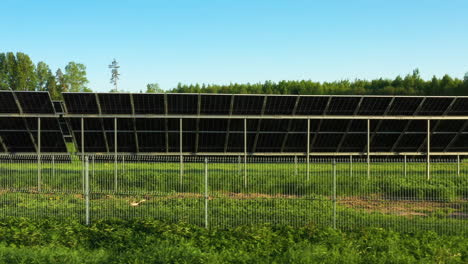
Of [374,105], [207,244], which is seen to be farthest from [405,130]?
[207,244]

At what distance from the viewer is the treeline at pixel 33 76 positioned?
4326 inches

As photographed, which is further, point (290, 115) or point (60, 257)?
point (290, 115)

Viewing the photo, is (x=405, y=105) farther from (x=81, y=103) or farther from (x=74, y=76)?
(x=74, y=76)

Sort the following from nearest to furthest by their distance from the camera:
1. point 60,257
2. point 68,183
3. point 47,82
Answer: point 60,257 < point 68,183 < point 47,82

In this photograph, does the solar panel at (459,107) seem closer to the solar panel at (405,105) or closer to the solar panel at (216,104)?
the solar panel at (405,105)

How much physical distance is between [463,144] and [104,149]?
73.1 feet

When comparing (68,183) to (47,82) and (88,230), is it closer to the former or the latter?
(88,230)

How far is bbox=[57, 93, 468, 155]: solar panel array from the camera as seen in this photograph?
21703mm

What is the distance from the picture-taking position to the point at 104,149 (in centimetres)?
2409

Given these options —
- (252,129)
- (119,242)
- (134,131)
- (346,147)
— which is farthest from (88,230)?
(346,147)

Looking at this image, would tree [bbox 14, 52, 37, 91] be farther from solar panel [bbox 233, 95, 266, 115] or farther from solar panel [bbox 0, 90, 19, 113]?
solar panel [bbox 233, 95, 266, 115]

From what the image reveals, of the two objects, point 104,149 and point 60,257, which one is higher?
point 104,149

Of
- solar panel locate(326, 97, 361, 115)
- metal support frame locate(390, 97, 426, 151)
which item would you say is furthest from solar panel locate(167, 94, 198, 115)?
metal support frame locate(390, 97, 426, 151)

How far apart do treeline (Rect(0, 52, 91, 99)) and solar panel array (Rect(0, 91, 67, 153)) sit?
9351cm
